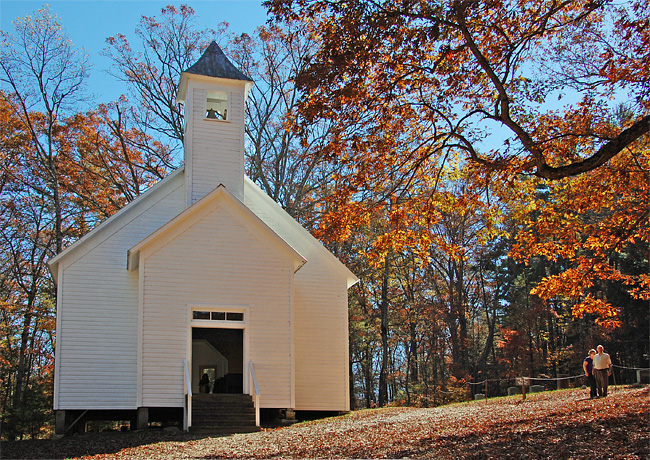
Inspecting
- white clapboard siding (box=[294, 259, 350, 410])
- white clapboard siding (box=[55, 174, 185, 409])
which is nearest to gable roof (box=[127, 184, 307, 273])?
white clapboard siding (box=[55, 174, 185, 409])

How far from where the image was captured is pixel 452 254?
16156 mm

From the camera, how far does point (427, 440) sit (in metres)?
11.4

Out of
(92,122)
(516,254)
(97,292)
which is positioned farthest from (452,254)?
(92,122)

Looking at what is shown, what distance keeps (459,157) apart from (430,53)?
289 centimetres

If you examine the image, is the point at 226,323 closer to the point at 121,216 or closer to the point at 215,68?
the point at 121,216

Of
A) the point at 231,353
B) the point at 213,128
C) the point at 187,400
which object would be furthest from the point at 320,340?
the point at 213,128

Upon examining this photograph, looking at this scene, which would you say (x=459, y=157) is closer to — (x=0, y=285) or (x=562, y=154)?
(x=562, y=154)

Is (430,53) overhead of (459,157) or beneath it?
overhead

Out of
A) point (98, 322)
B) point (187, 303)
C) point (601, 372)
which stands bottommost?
point (601, 372)

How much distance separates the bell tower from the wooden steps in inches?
228

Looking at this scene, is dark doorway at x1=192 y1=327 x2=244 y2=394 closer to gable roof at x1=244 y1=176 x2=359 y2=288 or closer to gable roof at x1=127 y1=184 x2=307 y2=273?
gable roof at x1=127 y1=184 x2=307 y2=273

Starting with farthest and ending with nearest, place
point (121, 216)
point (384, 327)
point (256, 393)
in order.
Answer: point (384, 327)
point (121, 216)
point (256, 393)

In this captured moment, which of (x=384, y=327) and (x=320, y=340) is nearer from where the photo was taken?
(x=320, y=340)

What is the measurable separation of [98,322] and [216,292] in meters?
3.32
